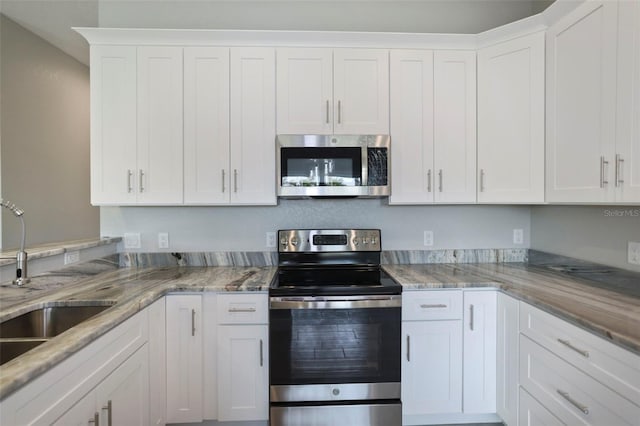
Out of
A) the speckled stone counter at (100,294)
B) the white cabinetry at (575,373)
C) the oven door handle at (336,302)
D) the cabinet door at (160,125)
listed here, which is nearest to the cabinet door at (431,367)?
the oven door handle at (336,302)

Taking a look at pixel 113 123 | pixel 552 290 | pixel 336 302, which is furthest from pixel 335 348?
pixel 113 123

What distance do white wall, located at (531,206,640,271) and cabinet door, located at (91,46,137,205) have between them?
2.90m

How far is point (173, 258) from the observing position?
97.5 inches

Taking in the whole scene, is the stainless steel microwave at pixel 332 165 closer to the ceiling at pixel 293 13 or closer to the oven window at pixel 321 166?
the oven window at pixel 321 166

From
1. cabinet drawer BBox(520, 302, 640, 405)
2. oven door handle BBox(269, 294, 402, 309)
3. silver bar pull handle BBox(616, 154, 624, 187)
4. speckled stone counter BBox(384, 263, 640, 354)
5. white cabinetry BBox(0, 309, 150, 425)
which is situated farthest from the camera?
oven door handle BBox(269, 294, 402, 309)

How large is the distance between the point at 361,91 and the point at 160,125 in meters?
1.36

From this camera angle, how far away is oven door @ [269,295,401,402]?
1.87 metres

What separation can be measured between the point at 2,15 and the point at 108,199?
201 centimetres

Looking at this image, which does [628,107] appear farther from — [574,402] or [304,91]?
[304,91]

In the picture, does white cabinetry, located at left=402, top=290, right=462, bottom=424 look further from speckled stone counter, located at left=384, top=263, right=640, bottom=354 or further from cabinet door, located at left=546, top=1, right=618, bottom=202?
cabinet door, located at left=546, top=1, right=618, bottom=202

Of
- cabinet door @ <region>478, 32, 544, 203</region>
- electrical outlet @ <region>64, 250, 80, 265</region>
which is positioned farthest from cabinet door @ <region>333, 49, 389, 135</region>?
electrical outlet @ <region>64, 250, 80, 265</region>

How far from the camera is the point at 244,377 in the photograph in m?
1.89

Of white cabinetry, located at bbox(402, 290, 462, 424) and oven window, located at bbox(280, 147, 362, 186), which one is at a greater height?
oven window, located at bbox(280, 147, 362, 186)

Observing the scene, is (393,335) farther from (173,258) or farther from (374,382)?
(173,258)
